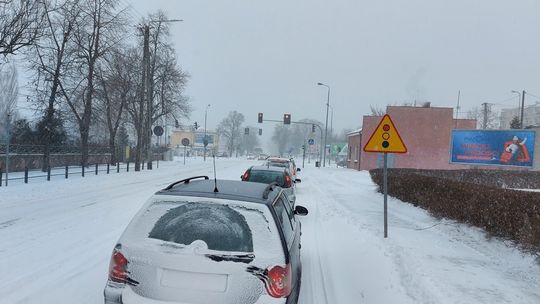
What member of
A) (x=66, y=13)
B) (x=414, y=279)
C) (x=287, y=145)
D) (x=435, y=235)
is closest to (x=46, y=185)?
(x=66, y=13)

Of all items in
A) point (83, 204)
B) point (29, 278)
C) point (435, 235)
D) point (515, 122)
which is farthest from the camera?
point (515, 122)

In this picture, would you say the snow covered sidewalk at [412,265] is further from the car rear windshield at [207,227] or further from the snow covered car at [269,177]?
the car rear windshield at [207,227]

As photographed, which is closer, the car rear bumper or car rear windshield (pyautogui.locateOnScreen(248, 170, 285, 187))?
the car rear bumper

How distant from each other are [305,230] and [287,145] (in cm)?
13029

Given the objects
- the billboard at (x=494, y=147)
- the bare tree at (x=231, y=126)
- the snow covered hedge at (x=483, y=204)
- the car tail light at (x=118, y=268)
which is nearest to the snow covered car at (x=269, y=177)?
the snow covered hedge at (x=483, y=204)

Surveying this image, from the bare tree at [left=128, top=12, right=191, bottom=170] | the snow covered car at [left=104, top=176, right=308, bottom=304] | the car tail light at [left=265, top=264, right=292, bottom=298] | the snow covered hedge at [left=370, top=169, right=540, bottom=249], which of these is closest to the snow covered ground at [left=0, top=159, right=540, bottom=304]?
the snow covered hedge at [left=370, top=169, right=540, bottom=249]

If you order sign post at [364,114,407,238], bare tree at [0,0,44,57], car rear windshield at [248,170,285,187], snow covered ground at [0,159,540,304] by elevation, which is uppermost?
bare tree at [0,0,44,57]

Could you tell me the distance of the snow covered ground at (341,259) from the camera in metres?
5.95

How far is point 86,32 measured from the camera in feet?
97.7

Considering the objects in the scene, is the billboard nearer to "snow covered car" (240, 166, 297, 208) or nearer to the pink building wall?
the pink building wall

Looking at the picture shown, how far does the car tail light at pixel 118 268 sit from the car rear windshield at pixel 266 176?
8.78m

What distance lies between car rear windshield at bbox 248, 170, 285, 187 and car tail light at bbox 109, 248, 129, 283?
878 centimetres

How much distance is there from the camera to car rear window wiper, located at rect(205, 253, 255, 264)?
12.0 ft

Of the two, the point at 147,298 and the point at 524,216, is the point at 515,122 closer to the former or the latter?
the point at 524,216
